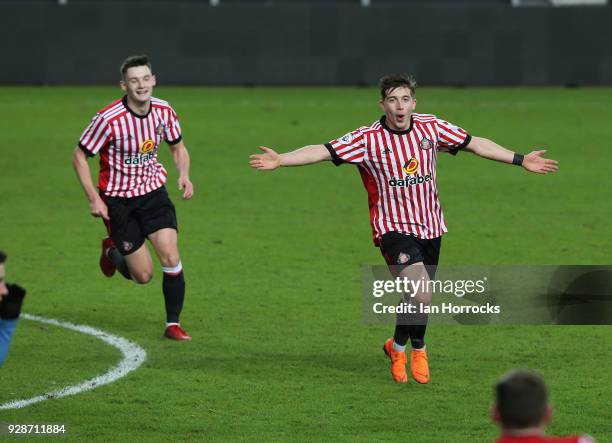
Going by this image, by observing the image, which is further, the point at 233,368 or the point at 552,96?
the point at 552,96

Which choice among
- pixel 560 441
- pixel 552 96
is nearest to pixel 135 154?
pixel 560 441

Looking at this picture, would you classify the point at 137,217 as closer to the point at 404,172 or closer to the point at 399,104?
the point at 404,172

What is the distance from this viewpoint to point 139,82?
11281mm

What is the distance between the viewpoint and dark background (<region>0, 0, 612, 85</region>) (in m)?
34.4

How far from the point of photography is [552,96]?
33062 millimetres

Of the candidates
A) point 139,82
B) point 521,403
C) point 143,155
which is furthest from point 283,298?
point 521,403

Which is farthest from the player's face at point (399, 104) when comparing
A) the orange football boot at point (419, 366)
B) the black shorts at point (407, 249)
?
the orange football boot at point (419, 366)

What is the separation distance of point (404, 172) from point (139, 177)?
2.64 metres

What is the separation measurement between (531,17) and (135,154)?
24378 mm

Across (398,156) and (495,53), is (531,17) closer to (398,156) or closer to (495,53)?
(495,53)

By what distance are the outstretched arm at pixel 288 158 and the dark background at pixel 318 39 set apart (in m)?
24.5

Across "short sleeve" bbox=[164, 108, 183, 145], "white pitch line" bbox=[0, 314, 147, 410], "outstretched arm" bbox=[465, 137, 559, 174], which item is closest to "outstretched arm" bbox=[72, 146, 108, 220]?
"short sleeve" bbox=[164, 108, 183, 145]

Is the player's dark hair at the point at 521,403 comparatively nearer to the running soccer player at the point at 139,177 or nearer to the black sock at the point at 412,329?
the black sock at the point at 412,329

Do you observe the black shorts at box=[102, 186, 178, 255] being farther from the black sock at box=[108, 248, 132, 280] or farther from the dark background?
the dark background
